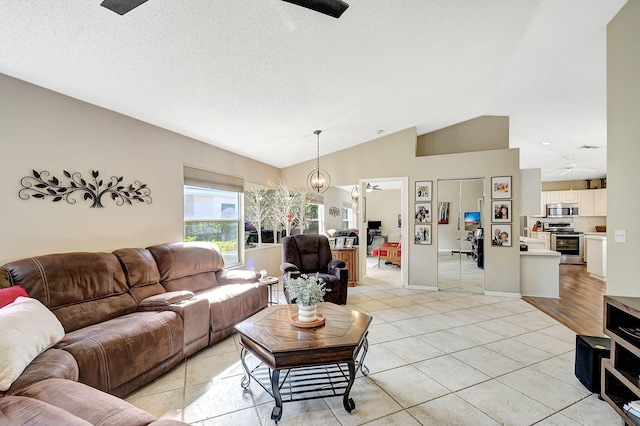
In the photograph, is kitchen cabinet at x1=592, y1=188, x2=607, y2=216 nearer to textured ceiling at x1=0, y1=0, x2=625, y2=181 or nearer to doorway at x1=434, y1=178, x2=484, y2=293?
textured ceiling at x1=0, y1=0, x2=625, y2=181

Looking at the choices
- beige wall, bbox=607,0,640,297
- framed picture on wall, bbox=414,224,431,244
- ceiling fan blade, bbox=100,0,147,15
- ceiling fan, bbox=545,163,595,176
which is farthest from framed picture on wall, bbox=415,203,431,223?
ceiling fan blade, bbox=100,0,147,15

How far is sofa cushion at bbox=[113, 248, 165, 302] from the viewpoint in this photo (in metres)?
2.79

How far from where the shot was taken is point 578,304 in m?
4.33

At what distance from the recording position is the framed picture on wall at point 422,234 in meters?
5.18

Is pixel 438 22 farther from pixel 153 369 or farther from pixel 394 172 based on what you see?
pixel 153 369

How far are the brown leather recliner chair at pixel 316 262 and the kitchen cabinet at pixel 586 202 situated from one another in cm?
835

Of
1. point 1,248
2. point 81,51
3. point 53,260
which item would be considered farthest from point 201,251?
point 81,51

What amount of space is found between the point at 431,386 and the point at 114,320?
2631mm

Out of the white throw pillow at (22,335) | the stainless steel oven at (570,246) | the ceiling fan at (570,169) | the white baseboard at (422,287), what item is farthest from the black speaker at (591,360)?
the stainless steel oven at (570,246)

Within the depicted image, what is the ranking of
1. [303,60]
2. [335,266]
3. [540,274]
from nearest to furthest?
[303,60] → [335,266] → [540,274]

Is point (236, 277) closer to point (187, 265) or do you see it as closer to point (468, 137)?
point (187, 265)

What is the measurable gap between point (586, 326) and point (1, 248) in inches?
237

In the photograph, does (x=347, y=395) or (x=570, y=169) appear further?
(x=570, y=169)

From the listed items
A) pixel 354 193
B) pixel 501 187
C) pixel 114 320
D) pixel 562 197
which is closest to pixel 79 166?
pixel 114 320
